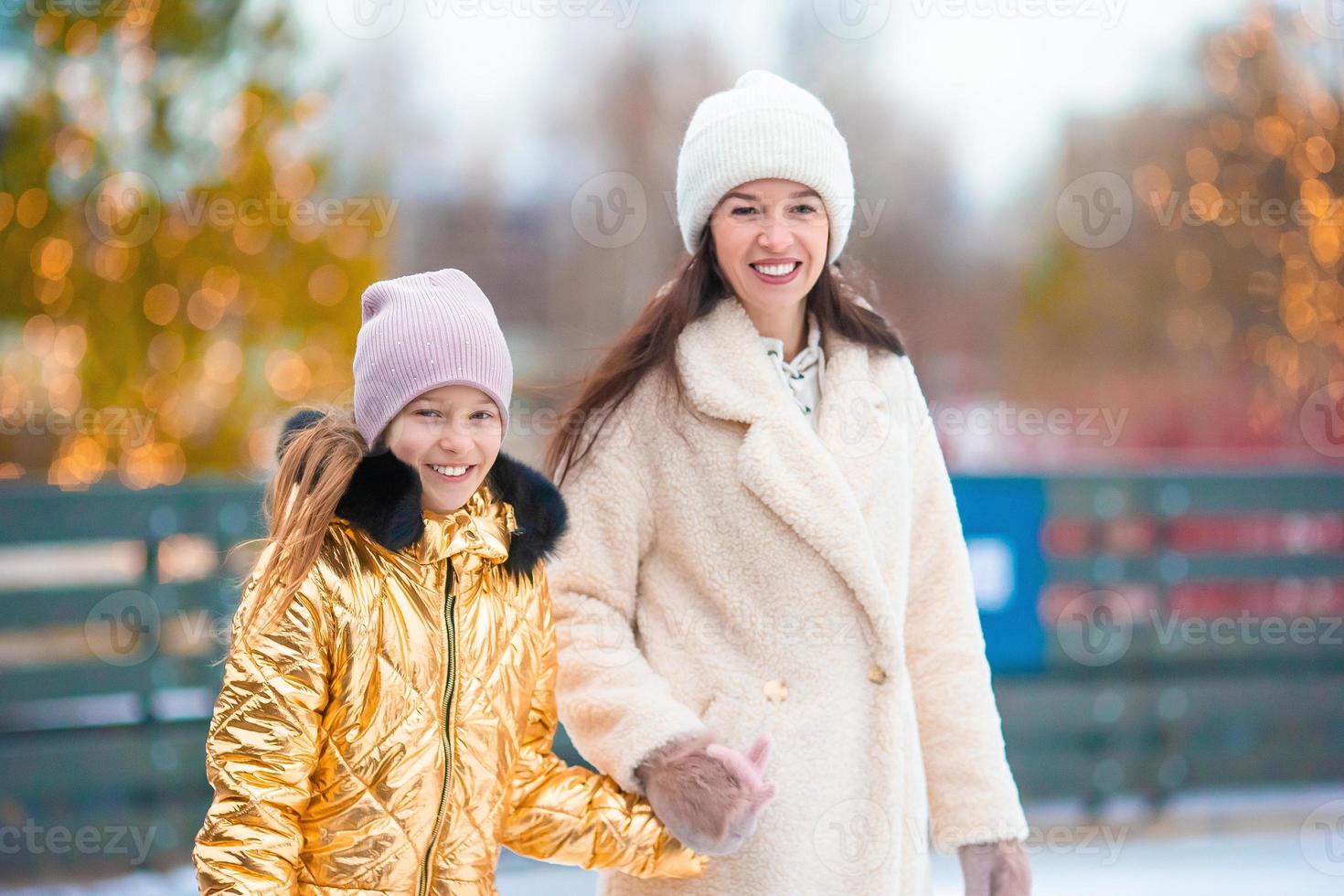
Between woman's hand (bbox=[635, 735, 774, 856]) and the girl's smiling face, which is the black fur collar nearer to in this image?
the girl's smiling face

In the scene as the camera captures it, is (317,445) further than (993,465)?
No

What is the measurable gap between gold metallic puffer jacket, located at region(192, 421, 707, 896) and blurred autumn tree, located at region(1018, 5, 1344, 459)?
6.07m

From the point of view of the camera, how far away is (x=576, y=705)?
4.88ft

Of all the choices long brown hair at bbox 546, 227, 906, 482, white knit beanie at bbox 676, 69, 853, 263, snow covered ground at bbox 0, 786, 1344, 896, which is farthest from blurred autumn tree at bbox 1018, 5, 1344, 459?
white knit beanie at bbox 676, 69, 853, 263

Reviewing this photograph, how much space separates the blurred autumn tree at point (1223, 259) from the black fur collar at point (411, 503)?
6012 mm

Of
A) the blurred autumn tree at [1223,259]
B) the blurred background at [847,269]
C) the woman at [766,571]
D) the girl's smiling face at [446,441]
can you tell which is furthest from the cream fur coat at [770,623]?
the blurred autumn tree at [1223,259]

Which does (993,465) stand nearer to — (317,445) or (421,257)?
(421,257)

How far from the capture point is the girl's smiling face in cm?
123

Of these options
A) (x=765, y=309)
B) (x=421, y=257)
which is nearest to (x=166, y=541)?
(x=765, y=309)

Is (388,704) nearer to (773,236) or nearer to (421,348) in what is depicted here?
(421,348)

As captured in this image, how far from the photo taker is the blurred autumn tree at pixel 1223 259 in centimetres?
634

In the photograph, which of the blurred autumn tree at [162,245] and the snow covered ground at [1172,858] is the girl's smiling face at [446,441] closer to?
the snow covered ground at [1172,858]

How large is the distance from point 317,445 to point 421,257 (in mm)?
5951

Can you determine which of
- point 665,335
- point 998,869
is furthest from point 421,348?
point 998,869
